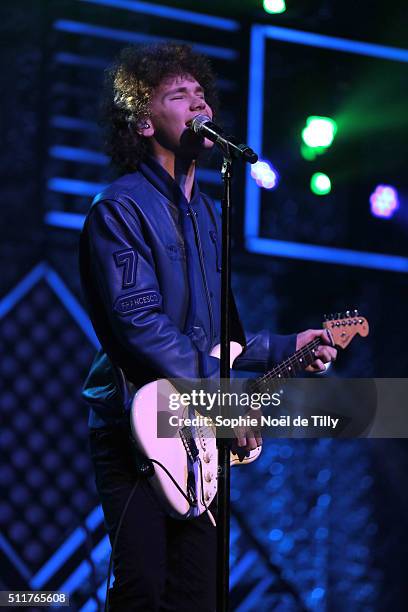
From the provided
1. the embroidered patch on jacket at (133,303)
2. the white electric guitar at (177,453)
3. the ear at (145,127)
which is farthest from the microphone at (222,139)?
the white electric guitar at (177,453)

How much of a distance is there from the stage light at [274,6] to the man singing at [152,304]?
1597 millimetres

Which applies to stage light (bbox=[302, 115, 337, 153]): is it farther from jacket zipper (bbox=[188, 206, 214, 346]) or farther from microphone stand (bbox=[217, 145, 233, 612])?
microphone stand (bbox=[217, 145, 233, 612])

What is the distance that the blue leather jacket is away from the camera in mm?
2348

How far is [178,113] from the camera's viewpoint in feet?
8.61

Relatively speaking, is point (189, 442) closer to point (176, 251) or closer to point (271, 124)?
point (176, 251)

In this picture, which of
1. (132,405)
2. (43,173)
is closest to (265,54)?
(43,173)

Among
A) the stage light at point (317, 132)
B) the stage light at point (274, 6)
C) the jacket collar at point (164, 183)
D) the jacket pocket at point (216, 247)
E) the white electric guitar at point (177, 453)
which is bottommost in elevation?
the white electric guitar at point (177, 453)

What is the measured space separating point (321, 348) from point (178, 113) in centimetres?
79

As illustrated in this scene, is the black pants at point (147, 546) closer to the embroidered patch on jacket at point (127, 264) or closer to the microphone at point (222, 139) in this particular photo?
the embroidered patch on jacket at point (127, 264)

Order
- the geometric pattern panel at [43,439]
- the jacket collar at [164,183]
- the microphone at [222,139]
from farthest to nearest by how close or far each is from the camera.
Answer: the geometric pattern panel at [43,439]
the jacket collar at [164,183]
the microphone at [222,139]

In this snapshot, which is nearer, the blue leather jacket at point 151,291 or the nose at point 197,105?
the blue leather jacket at point 151,291

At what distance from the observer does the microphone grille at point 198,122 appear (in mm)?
2385

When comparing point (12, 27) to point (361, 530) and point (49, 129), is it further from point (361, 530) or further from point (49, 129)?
point (361, 530)

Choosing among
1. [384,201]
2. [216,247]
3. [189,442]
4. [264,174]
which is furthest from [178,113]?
[384,201]
